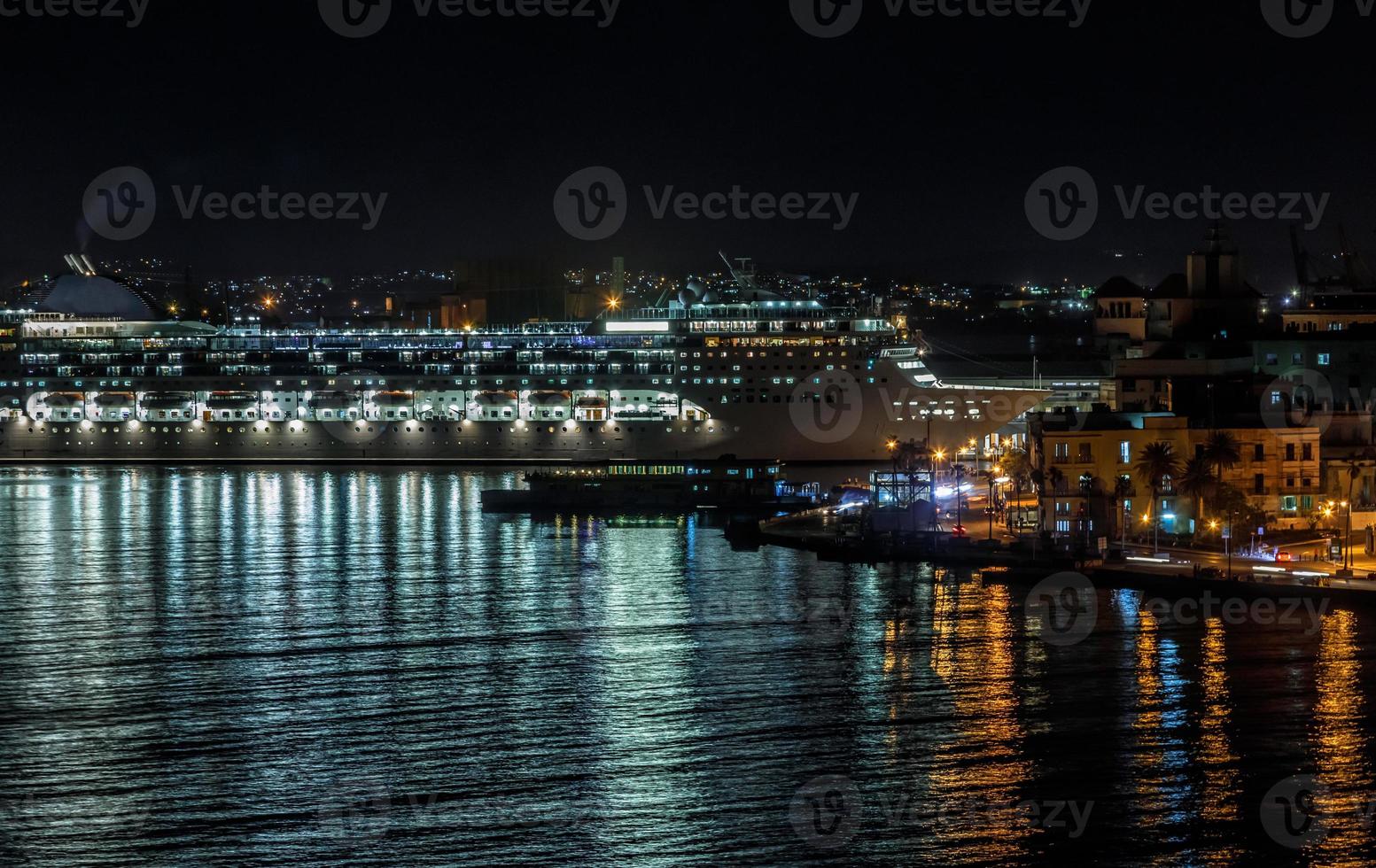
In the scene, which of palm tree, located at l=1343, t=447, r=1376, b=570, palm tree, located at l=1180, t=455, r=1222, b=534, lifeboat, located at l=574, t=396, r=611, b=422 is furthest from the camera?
lifeboat, located at l=574, t=396, r=611, b=422

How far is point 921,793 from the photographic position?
15508 mm

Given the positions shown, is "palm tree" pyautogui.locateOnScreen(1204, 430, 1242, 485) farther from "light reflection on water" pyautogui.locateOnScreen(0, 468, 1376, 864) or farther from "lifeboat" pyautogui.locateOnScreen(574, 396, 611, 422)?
"lifeboat" pyautogui.locateOnScreen(574, 396, 611, 422)

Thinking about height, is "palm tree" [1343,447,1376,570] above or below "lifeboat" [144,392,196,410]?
below

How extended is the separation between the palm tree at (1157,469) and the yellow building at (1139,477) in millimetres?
130

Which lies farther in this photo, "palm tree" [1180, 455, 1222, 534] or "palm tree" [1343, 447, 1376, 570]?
"palm tree" [1343, 447, 1376, 570]

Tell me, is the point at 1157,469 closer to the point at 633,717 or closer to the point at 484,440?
the point at 633,717

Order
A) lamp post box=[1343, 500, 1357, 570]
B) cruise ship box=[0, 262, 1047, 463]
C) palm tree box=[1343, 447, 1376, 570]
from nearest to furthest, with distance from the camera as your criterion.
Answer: lamp post box=[1343, 500, 1357, 570], palm tree box=[1343, 447, 1376, 570], cruise ship box=[0, 262, 1047, 463]

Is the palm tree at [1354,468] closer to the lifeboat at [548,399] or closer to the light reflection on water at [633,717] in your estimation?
the light reflection on water at [633,717]

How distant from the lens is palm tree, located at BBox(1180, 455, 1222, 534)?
2856 cm

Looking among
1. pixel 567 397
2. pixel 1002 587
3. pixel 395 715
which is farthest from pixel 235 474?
pixel 395 715

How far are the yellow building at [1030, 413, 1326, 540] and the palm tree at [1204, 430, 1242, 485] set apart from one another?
22 cm

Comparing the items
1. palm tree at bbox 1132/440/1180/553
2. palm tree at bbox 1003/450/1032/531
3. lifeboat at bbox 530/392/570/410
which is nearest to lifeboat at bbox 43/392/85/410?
lifeboat at bbox 530/392/570/410

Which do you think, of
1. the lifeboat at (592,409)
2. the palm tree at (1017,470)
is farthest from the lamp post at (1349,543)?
the lifeboat at (592,409)

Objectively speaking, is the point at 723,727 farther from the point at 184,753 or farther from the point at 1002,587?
the point at 1002,587
